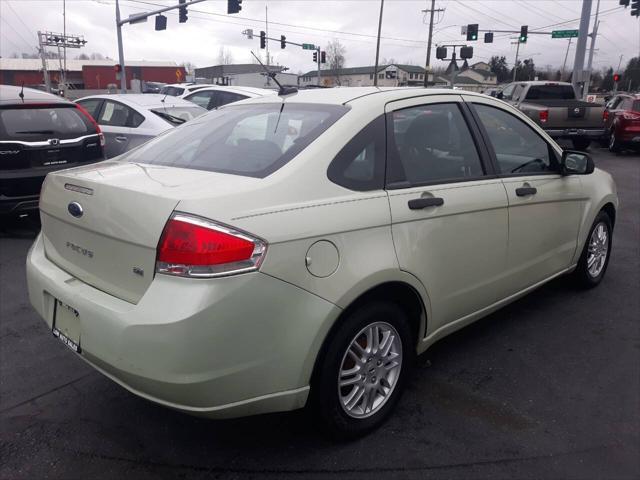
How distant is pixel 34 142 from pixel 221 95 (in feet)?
21.3

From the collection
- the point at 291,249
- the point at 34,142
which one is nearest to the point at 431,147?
the point at 291,249

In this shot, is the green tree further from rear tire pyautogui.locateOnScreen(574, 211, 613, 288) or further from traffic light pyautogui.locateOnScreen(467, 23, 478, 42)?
rear tire pyautogui.locateOnScreen(574, 211, 613, 288)

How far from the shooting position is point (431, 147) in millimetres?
3119

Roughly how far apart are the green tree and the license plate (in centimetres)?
9449

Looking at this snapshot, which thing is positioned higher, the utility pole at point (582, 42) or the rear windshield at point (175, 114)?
the utility pole at point (582, 42)

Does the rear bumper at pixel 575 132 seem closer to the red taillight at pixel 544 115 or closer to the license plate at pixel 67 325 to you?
the red taillight at pixel 544 115

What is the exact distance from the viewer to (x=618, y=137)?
49.5 ft

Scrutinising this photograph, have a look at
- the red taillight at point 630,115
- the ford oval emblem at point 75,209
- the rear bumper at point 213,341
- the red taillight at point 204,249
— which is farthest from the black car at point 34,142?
the red taillight at point 630,115

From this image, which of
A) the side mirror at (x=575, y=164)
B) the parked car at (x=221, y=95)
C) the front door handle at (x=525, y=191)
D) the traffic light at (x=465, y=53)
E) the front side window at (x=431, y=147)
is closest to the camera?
the front side window at (x=431, y=147)

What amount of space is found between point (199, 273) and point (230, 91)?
10545mm

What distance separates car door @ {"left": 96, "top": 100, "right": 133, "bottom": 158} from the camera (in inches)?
341

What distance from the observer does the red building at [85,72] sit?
230ft

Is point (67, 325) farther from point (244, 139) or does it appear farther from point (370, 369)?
point (370, 369)

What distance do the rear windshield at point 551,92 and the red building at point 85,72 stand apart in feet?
210
